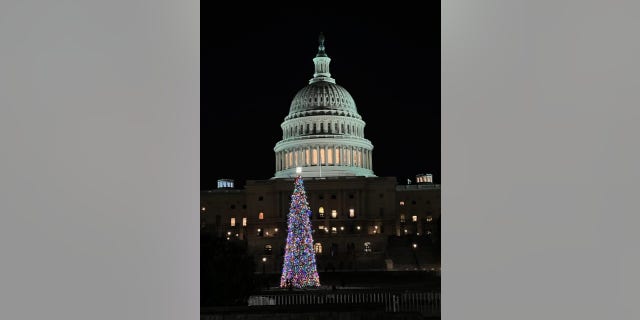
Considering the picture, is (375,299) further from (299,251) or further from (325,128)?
(325,128)

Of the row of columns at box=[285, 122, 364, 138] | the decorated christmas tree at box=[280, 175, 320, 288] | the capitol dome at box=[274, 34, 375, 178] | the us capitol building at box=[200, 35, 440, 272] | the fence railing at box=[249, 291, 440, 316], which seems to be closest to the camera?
the fence railing at box=[249, 291, 440, 316]

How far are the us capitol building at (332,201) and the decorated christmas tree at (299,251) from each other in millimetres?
18448

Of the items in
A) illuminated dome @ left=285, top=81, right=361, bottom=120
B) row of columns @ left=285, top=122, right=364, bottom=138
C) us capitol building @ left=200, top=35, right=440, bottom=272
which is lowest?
us capitol building @ left=200, top=35, right=440, bottom=272

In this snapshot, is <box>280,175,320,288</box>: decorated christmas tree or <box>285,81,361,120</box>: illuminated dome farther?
<box>285,81,361,120</box>: illuminated dome

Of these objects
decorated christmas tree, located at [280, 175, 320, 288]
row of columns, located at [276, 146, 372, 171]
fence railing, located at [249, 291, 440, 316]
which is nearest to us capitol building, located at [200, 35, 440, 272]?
row of columns, located at [276, 146, 372, 171]

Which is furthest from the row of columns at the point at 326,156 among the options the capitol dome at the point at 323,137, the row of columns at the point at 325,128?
the row of columns at the point at 325,128

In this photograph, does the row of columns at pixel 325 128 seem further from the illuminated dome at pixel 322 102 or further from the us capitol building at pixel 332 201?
the illuminated dome at pixel 322 102

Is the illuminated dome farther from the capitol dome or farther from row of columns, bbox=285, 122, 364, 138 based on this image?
row of columns, bbox=285, 122, 364, 138

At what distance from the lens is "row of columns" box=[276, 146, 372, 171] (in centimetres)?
5728

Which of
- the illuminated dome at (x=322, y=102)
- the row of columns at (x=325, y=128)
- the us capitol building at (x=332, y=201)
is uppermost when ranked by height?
the illuminated dome at (x=322, y=102)

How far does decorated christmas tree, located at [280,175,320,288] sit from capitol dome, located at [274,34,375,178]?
34209 millimetres

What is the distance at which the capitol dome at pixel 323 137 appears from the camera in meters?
57.2
